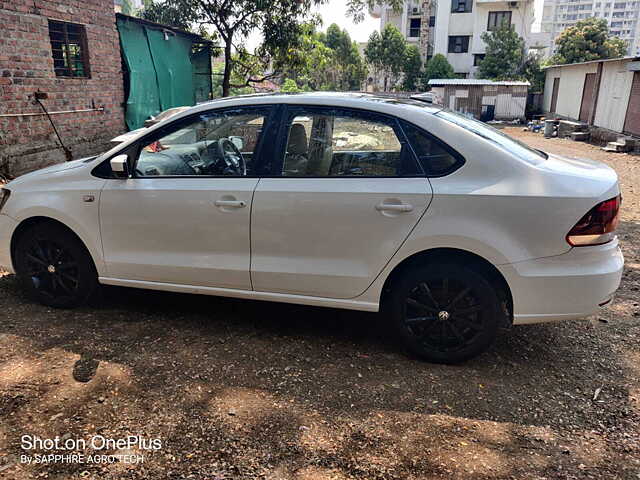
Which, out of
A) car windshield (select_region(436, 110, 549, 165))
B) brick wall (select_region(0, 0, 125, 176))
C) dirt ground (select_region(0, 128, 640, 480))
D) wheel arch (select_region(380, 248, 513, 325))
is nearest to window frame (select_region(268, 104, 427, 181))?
car windshield (select_region(436, 110, 549, 165))

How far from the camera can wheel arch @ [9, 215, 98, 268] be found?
12.8 feet

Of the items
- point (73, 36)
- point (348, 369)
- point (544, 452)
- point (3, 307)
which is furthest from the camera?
point (73, 36)

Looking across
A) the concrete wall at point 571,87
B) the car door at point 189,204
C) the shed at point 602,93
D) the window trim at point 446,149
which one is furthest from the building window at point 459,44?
the window trim at point 446,149

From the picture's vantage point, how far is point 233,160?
367 centimetres

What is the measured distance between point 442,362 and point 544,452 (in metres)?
0.87

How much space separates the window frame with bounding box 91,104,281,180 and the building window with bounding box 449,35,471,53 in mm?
40871

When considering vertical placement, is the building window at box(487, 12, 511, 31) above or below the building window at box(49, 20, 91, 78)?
above

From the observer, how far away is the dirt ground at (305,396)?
2498 mm

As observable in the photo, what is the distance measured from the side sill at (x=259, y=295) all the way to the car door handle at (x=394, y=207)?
631 millimetres

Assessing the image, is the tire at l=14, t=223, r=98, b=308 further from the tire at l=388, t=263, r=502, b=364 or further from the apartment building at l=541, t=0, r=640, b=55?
the apartment building at l=541, t=0, r=640, b=55

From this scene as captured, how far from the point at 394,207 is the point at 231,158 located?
1.31 meters

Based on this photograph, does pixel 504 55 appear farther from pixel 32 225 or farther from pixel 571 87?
pixel 32 225

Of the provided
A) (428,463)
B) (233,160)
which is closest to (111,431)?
(428,463)

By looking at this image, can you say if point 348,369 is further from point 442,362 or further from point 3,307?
point 3,307
